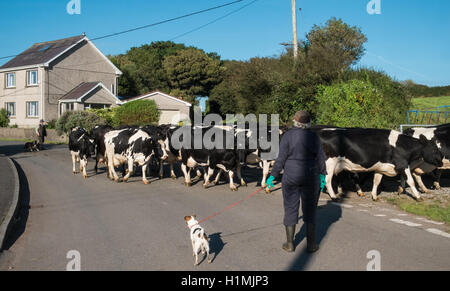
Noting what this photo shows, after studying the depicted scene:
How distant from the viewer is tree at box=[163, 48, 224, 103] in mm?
58406

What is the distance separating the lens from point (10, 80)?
4491cm

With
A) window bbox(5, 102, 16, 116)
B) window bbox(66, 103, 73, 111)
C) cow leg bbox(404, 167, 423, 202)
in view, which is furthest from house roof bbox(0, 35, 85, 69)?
cow leg bbox(404, 167, 423, 202)

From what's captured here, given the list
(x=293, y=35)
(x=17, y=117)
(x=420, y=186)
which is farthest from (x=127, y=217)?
(x=17, y=117)

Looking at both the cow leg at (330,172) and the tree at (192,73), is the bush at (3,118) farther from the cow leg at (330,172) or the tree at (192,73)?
the cow leg at (330,172)

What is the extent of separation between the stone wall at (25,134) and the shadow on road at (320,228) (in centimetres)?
3157

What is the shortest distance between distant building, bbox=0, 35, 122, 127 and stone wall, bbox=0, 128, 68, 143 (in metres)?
1.53

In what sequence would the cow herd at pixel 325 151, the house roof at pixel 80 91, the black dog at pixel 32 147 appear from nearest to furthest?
1. the cow herd at pixel 325 151
2. the black dog at pixel 32 147
3. the house roof at pixel 80 91

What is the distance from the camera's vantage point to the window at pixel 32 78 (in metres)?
41.3

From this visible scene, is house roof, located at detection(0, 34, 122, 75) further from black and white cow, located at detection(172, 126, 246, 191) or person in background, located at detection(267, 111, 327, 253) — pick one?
person in background, located at detection(267, 111, 327, 253)

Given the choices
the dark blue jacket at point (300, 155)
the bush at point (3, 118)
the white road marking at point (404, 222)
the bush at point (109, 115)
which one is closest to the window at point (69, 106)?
the bush at point (109, 115)

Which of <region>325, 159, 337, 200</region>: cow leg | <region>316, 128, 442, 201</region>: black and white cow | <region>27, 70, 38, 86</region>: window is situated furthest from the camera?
<region>27, 70, 38, 86</region>: window

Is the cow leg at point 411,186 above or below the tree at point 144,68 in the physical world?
below

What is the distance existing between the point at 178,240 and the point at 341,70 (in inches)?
614
